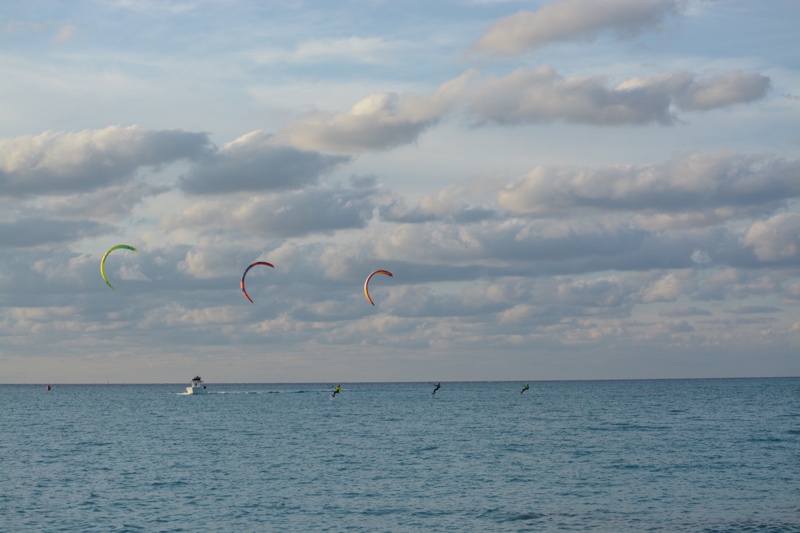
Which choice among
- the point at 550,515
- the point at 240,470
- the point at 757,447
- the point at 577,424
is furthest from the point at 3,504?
the point at 577,424

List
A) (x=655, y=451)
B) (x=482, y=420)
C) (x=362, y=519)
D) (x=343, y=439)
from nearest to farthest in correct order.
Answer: (x=362, y=519) < (x=655, y=451) < (x=343, y=439) < (x=482, y=420)

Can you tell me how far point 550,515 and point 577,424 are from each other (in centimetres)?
6654

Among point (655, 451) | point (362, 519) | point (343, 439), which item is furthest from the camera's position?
point (343, 439)

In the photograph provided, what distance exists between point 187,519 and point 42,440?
55.3 m

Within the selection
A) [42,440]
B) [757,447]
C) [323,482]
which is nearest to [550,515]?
[323,482]

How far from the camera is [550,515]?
45.9 meters

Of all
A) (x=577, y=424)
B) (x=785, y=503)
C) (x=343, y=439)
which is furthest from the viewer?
(x=577, y=424)

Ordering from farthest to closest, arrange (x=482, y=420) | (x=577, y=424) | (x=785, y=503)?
(x=482, y=420)
(x=577, y=424)
(x=785, y=503)

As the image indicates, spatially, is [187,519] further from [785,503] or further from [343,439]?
[343,439]

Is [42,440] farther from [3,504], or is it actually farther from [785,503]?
[785,503]

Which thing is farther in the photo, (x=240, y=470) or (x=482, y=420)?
(x=482, y=420)

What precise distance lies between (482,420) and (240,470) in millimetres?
61463

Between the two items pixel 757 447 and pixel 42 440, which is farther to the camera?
pixel 42 440

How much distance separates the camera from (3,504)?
5088 centimetres
